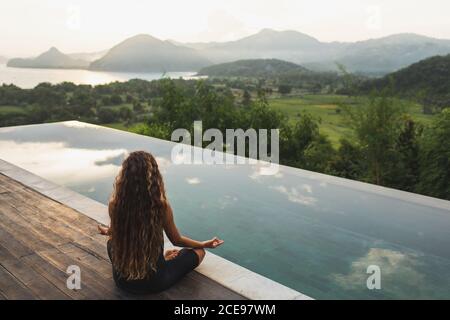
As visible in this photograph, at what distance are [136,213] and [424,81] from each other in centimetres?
801

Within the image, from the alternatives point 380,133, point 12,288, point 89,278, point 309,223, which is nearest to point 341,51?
point 380,133

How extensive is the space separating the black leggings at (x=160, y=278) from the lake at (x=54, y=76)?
1190cm

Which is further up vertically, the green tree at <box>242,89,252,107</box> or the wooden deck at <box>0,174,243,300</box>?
the green tree at <box>242,89,252,107</box>

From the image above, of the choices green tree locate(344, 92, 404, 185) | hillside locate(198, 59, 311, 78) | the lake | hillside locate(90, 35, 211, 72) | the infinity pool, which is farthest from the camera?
hillside locate(90, 35, 211, 72)

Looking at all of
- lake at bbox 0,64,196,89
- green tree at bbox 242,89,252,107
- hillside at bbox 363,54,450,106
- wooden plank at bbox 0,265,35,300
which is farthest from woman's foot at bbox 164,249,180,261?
lake at bbox 0,64,196,89

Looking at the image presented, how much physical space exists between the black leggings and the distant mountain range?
1045 cm

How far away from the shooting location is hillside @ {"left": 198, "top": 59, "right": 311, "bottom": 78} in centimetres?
1719

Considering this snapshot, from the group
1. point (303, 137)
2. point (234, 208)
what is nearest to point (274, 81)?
point (303, 137)

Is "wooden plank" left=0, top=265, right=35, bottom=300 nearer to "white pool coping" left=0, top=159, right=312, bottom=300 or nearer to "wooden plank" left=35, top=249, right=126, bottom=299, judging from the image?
"wooden plank" left=35, top=249, right=126, bottom=299

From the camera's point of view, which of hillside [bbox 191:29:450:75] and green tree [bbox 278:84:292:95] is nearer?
hillside [bbox 191:29:450:75]

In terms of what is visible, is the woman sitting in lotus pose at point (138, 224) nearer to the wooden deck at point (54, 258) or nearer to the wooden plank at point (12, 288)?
the wooden deck at point (54, 258)

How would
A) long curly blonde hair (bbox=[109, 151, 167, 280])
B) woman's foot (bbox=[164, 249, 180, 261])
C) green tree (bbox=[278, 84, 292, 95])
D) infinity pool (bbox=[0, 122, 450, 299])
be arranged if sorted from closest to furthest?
long curly blonde hair (bbox=[109, 151, 167, 280])
woman's foot (bbox=[164, 249, 180, 261])
infinity pool (bbox=[0, 122, 450, 299])
green tree (bbox=[278, 84, 292, 95])
